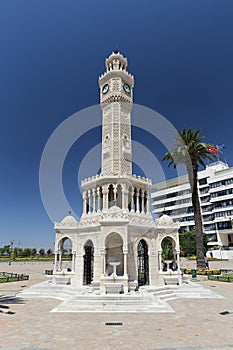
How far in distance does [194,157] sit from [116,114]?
1332cm

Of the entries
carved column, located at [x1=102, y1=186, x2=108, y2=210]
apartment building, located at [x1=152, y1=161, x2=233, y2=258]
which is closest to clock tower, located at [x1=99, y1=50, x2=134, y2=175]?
carved column, located at [x1=102, y1=186, x2=108, y2=210]

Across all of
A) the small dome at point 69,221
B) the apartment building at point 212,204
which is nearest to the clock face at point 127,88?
the small dome at point 69,221

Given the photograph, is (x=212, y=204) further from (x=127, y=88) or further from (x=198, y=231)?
(x=127, y=88)

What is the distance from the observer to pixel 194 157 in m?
32.6

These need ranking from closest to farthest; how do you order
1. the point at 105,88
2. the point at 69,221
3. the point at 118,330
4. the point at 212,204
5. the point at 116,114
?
the point at 118,330
the point at 69,221
the point at 116,114
the point at 105,88
the point at 212,204

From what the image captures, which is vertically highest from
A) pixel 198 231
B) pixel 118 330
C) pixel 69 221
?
pixel 69 221

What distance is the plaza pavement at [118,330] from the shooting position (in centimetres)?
847

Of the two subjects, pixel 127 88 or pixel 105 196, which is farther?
pixel 127 88

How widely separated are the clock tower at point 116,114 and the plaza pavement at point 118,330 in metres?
13.3

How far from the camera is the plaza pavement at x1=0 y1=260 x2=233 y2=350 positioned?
8.47 m

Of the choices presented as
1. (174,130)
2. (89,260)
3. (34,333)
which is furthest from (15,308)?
(174,130)

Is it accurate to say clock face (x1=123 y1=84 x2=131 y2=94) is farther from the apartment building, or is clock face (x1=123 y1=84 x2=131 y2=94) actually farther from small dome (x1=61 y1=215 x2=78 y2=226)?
the apartment building

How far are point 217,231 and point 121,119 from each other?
5498 centimetres

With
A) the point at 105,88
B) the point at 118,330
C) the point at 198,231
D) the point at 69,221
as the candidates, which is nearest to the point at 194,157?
the point at 198,231
